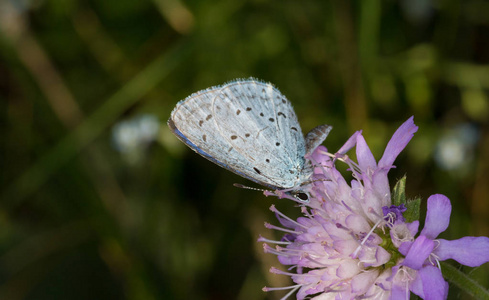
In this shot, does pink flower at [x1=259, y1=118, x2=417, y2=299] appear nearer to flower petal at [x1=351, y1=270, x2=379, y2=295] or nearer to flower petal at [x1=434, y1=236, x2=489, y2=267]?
flower petal at [x1=351, y1=270, x2=379, y2=295]

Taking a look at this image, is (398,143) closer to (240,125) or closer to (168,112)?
(240,125)

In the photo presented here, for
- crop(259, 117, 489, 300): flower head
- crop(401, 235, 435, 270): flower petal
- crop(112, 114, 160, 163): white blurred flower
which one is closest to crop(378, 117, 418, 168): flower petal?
crop(259, 117, 489, 300): flower head

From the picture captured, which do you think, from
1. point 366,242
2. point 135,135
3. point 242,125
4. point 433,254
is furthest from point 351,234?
point 135,135

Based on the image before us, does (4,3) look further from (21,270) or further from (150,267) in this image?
(150,267)

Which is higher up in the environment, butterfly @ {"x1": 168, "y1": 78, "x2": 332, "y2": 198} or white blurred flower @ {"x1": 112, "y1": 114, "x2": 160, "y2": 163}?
white blurred flower @ {"x1": 112, "y1": 114, "x2": 160, "y2": 163}

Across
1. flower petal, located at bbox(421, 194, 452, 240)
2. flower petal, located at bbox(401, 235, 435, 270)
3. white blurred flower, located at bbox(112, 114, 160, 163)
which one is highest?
white blurred flower, located at bbox(112, 114, 160, 163)

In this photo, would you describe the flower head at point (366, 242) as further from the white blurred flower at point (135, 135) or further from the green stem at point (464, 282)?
the white blurred flower at point (135, 135)
